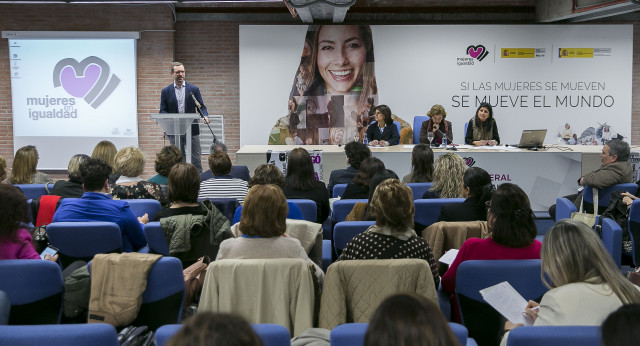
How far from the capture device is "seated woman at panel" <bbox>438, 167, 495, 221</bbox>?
14.1 feet

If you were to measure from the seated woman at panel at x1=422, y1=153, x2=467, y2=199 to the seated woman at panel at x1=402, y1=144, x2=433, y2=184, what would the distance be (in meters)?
0.57

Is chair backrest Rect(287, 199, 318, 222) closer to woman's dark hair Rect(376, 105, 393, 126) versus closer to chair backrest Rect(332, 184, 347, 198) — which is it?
chair backrest Rect(332, 184, 347, 198)

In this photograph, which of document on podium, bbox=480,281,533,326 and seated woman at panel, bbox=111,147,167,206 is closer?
document on podium, bbox=480,281,533,326

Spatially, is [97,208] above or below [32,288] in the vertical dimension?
above

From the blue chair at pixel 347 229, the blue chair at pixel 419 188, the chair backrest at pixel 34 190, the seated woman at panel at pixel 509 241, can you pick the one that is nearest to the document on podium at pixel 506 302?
the seated woman at panel at pixel 509 241

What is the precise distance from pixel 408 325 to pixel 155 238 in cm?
293

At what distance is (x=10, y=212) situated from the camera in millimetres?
3205

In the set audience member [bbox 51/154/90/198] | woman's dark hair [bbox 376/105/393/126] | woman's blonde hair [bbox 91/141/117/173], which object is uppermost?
woman's dark hair [bbox 376/105/393/126]

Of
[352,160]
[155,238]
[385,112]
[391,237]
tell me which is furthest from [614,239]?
[385,112]

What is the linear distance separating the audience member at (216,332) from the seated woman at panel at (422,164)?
4.72 metres

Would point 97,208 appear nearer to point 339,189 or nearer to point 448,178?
point 339,189

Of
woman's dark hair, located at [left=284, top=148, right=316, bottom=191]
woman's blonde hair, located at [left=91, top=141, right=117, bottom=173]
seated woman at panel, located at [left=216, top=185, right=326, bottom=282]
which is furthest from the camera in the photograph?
woman's blonde hair, located at [left=91, top=141, right=117, bottom=173]

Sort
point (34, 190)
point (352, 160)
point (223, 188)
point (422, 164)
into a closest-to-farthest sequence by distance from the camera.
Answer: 1. point (223, 188)
2. point (34, 190)
3. point (422, 164)
4. point (352, 160)

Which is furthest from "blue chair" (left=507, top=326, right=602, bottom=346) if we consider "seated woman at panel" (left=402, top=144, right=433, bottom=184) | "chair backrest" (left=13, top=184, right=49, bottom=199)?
"chair backrest" (left=13, top=184, right=49, bottom=199)
